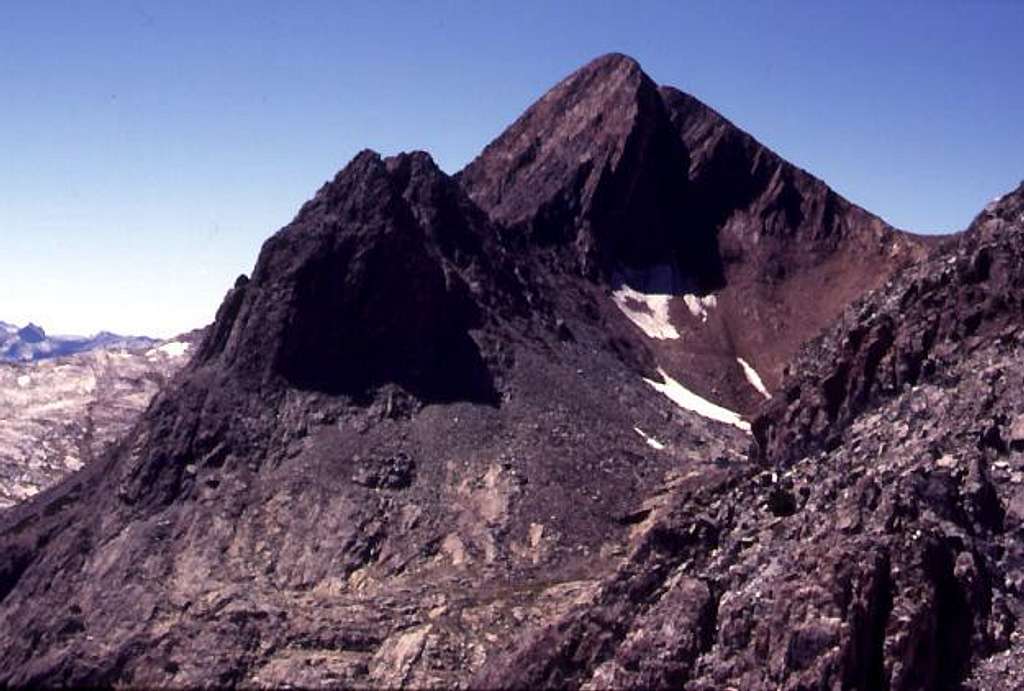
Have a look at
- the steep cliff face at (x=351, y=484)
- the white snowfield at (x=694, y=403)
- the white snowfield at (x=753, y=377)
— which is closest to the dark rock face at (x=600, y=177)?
the white snowfield at (x=753, y=377)

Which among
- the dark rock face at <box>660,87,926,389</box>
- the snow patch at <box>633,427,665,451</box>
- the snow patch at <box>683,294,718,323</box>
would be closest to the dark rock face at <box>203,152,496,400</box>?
the snow patch at <box>633,427,665,451</box>

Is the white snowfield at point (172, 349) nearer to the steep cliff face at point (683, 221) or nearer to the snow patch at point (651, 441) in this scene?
the steep cliff face at point (683, 221)

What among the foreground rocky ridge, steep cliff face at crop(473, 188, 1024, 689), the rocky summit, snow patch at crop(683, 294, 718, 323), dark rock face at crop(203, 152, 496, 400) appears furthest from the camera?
snow patch at crop(683, 294, 718, 323)

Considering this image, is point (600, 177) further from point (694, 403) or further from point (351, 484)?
point (351, 484)

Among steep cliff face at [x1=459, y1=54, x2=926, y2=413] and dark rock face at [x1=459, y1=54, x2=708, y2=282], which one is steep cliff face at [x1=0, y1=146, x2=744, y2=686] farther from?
dark rock face at [x1=459, y1=54, x2=708, y2=282]

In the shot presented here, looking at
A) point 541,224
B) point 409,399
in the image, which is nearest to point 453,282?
point 409,399

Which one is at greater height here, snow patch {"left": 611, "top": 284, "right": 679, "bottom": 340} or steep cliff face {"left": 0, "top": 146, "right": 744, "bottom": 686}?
snow patch {"left": 611, "top": 284, "right": 679, "bottom": 340}
